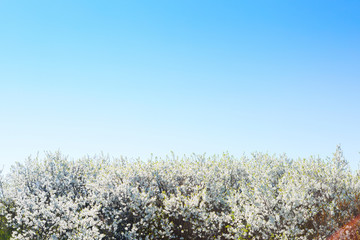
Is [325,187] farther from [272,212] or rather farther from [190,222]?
[190,222]

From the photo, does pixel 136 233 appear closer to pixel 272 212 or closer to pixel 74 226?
pixel 74 226

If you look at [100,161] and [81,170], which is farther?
[100,161]

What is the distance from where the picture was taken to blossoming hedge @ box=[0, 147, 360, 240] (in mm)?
12453

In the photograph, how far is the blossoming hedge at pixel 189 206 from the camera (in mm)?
12453

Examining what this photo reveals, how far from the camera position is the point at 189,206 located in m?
13.5

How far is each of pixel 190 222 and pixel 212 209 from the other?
171cm

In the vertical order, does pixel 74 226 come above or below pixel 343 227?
above

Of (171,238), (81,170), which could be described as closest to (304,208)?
(171,238)

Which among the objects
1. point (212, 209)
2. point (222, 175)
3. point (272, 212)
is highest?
point (222, 175)

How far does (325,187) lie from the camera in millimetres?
15031

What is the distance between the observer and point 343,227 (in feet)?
42.7

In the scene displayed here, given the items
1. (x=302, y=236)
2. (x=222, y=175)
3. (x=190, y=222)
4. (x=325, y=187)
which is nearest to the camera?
(x=302, y=236)

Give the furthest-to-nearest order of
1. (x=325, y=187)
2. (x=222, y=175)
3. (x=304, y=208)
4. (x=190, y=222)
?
(x=222, y=175), (x=325, y=187), (x=190, y=222), (x=304, y=208)

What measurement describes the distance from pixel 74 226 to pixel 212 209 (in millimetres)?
6211
